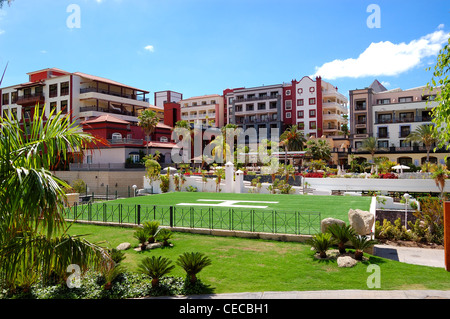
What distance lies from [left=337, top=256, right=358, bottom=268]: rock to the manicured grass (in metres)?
0.15

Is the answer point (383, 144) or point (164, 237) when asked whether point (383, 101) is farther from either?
point (164, 237)

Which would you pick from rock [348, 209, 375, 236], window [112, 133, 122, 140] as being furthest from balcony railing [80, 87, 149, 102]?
rock [348, 209, 375, 236]

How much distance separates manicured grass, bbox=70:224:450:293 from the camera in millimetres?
9000

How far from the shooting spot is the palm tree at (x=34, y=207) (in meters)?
4.63

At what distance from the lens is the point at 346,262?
10.5 metres

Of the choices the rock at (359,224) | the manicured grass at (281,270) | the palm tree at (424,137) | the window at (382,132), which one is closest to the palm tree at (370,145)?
the window at (382,132)

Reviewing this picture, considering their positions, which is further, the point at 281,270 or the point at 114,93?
the point at 114,93

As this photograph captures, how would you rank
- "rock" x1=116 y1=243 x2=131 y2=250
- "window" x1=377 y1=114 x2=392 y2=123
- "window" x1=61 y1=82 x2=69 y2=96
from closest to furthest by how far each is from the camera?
"rock" x1=116 y1=243 x2=131 y2=250 → "window" x1=61 y1=82 x2=69 y2=96 → "window" x1=377 y1=114 x2=392 y2=123

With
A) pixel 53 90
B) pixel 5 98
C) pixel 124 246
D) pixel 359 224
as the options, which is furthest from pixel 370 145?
pixel 5 98

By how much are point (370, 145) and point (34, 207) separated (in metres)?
59.5

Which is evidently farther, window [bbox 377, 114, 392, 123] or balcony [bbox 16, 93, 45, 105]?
window [bbox 377, 114, 392, 123]

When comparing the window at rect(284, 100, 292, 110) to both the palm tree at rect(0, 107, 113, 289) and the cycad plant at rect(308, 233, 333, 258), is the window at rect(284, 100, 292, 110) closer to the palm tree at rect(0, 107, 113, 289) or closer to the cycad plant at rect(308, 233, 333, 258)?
the cycad plant at rect(308, 233, 333, 258)
